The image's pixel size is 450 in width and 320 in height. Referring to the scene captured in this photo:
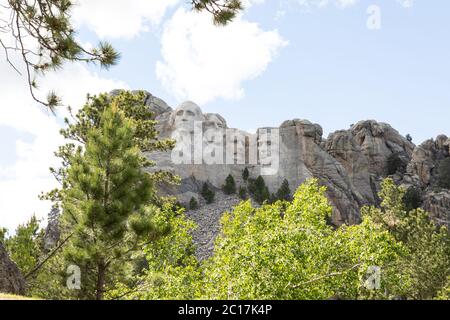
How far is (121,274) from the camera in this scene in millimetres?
17922

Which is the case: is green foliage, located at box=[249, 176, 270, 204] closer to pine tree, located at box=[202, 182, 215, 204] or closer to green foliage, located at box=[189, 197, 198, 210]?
pine tree, located at box=[202, 182, 215, 204]

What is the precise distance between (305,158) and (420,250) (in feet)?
134

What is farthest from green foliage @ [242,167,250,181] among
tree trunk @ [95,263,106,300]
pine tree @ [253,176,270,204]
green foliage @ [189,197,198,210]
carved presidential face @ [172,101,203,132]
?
tree trunk @ [95,263,106,300]

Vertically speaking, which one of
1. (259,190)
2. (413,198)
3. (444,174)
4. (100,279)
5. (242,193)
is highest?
(444,174)

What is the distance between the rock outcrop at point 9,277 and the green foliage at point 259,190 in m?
57.1

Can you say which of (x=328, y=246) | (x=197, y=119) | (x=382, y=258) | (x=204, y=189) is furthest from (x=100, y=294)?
(x=197, y=119)

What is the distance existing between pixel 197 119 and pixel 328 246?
201ft

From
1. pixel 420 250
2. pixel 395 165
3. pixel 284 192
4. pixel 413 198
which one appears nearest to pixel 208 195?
pixel 284 192

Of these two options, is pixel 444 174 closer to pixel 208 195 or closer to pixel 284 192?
pixel 284 192

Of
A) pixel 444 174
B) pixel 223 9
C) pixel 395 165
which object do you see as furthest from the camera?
pixel 395 165

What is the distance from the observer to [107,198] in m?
16.4

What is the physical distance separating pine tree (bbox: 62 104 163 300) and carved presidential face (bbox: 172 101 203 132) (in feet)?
184
